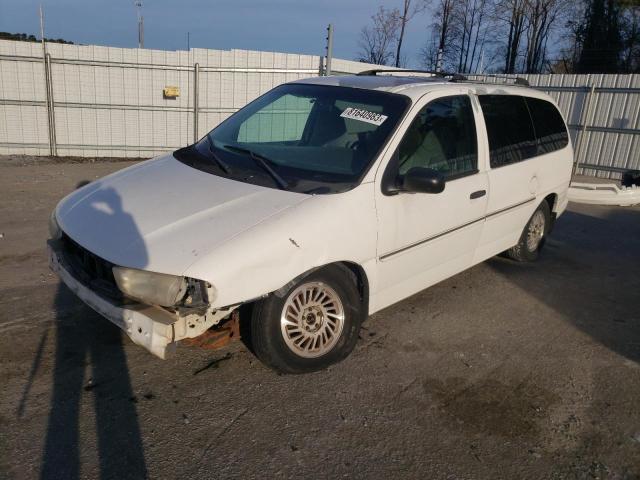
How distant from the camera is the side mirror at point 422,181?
367cm

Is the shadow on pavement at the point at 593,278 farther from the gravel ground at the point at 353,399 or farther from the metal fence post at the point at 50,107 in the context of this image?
the metal fence post at the point at 50,107

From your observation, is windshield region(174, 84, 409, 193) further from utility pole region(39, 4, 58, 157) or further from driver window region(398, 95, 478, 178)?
utility pole region(39, 4, 58, 157)

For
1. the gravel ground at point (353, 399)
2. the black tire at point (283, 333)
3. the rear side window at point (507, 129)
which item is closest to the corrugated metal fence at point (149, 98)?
the gravel ground at point (353, 399)

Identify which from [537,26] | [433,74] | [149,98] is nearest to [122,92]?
[149,98]

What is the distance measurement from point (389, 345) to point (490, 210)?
5.18 feet

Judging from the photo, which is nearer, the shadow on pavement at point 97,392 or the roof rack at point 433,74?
the shadow on pavement at point 97,392

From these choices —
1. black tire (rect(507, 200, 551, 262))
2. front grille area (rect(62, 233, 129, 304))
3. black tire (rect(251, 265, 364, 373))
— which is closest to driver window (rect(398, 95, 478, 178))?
black tire (rect(251, 265, 364, 373))

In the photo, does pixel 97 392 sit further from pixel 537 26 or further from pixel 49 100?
pixel 537 26

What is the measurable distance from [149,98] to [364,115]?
986cm

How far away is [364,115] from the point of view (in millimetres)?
4113

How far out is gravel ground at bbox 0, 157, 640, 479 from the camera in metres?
2.84

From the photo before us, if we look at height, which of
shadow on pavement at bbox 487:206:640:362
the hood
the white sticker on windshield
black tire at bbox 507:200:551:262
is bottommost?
shadow on pavement at bbox 487:206:640:362

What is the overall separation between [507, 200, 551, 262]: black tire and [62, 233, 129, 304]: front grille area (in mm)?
4135

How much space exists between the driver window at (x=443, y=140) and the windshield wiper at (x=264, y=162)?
32.5 inches
